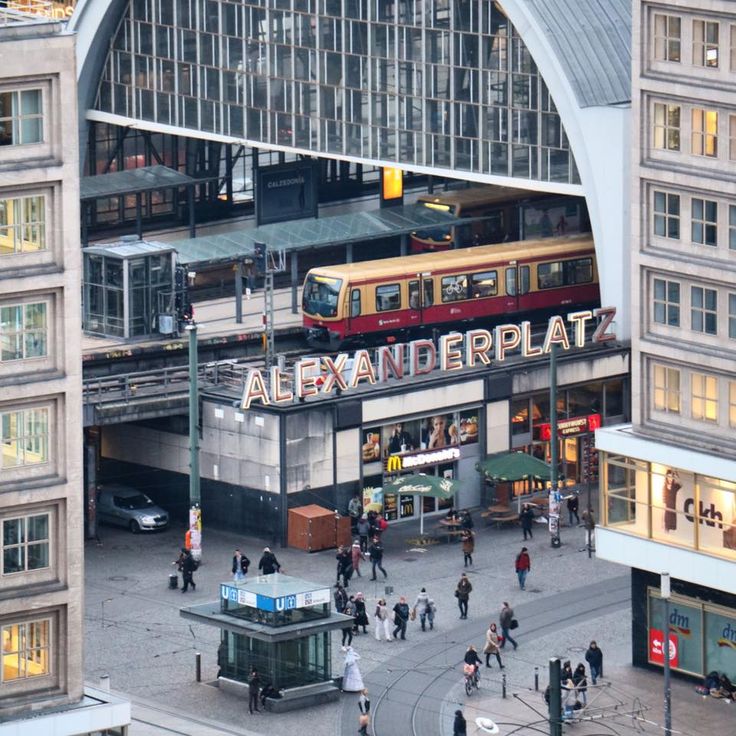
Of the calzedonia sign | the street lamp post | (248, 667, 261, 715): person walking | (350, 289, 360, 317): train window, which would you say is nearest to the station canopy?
(350, 289, 360, 317): train window

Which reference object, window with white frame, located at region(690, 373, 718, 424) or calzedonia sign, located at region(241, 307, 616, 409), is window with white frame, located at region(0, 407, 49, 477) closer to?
window with white frame, located at region(690, 373, 718, 424)

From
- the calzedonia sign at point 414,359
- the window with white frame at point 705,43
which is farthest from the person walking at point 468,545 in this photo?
the window with white frame at point 705,43

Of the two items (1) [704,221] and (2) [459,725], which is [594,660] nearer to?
(2) [459,725]

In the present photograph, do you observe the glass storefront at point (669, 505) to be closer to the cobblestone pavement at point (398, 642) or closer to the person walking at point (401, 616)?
the cobblestone pavement at point (398, 642)

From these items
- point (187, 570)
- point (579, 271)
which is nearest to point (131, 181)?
point (579, 271)

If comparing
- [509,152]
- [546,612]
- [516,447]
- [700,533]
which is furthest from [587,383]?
[700,533]

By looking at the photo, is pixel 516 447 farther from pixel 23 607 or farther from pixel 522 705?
pixel 23 607
